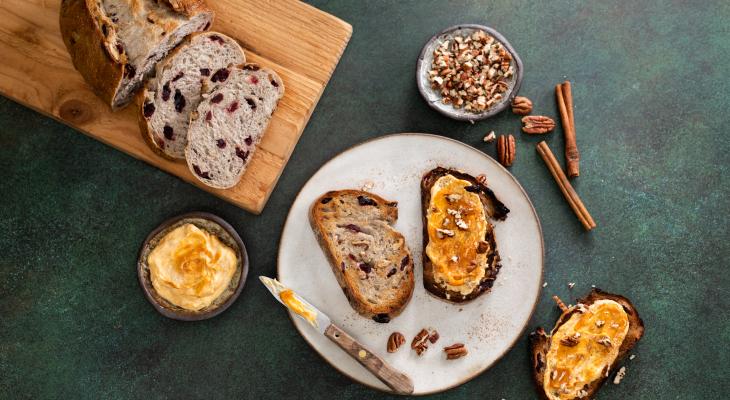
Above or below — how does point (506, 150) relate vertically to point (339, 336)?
above

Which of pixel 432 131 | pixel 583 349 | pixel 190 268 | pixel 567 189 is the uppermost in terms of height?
pixel 567 189

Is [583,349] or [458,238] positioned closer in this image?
[458,238]

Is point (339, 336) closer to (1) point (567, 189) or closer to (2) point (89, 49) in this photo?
(1) point (567, 189)

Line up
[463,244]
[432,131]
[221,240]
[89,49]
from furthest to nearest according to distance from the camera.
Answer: [432,131] → [221,240] → [463,244] → [89,49]

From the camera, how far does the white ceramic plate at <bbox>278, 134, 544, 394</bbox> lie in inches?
103

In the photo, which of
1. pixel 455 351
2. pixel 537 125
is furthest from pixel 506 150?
pixel 455 351

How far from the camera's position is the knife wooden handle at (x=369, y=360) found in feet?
8.18

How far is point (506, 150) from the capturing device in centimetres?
275

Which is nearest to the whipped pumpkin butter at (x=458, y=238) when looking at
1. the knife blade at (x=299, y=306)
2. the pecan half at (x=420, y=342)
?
the pecan half at (x=420, y=342)

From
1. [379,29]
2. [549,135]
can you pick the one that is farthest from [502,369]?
[379,29]

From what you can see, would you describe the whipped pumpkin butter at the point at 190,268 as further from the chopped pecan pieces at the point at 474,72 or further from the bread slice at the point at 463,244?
the chopped pecan pieces at the point at 474,72

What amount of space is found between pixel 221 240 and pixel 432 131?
3.51ft

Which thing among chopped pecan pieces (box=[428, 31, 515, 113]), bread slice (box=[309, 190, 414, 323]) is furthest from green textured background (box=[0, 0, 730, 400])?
bread slice (box=[309, 190, 414, 323])

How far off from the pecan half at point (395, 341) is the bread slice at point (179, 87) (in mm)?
1173
